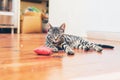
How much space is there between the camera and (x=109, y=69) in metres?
1.14

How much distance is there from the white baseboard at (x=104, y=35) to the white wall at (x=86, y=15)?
0.16 feet

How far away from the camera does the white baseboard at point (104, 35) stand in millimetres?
2972

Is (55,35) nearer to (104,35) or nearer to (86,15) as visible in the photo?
(104,35)

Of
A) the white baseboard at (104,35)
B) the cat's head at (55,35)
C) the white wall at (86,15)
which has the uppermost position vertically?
the white wall at (86,15)

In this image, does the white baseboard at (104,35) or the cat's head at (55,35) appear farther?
the white baseboard at (104,35)

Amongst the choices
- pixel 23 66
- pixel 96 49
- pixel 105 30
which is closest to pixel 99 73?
pixel 23 66

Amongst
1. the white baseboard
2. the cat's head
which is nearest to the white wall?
the white baseboard

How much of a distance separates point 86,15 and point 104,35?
495 millimetres

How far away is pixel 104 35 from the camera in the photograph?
315 cm

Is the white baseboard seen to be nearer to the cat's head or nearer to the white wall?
the white wall

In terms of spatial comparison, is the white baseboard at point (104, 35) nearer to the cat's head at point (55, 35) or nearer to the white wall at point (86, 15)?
the white wall at point (86, 15)

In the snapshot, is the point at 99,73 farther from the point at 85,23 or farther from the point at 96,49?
the point at 85,23

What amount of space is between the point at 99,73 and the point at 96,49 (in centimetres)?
86

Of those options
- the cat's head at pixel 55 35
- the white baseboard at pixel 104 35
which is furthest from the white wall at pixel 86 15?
the cat's head at pixel 55 35
